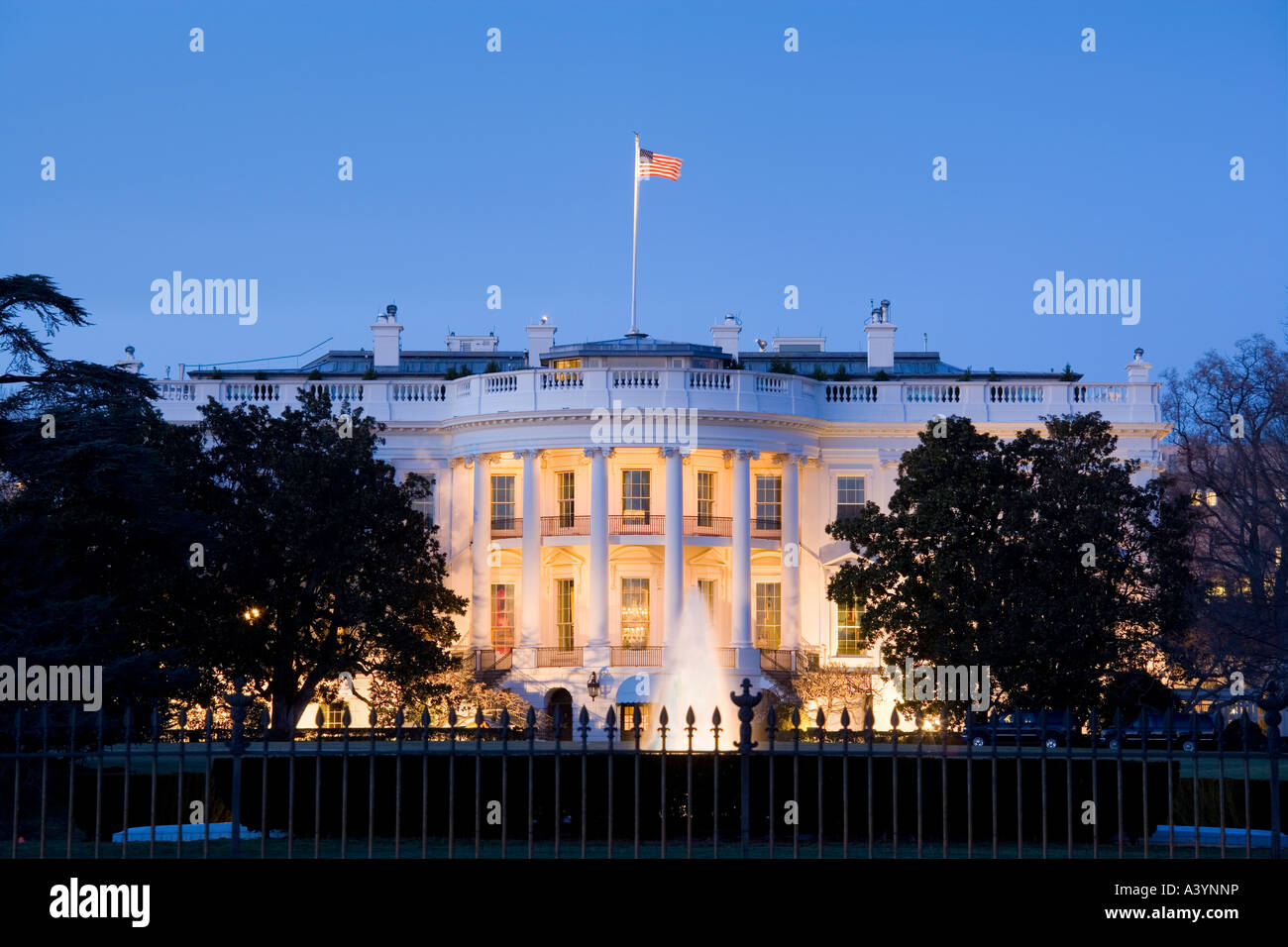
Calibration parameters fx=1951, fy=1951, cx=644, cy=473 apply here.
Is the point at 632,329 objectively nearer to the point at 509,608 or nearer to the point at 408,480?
the point at 509,608

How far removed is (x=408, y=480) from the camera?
50.8 metres

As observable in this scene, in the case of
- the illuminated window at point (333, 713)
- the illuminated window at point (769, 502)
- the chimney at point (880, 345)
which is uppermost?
the chimney at point (880, 345)

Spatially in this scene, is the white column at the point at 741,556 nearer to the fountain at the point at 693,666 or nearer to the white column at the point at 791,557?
the fountain at the point at 693,666

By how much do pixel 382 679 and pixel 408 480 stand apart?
17.5 feet

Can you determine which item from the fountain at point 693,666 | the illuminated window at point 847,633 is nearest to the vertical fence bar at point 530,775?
the fountain at point 693,666

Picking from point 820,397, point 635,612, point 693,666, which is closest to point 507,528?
point 635,612

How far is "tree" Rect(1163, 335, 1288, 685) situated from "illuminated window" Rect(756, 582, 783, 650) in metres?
13.0

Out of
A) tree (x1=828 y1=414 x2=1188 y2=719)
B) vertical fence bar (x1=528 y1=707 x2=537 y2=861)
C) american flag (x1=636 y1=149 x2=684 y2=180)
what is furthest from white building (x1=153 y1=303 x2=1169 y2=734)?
vertical fence bar (x1=528 y1=707 x2=537 y2=861)

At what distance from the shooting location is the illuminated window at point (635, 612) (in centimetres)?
6125

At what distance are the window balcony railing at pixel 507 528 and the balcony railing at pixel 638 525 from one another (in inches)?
120

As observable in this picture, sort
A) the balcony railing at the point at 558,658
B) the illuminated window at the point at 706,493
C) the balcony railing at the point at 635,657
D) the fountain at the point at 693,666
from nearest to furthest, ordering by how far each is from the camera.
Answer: the fountain at the point at 693,666, the balcony railing at the point at 635,657, the balcony railing at the point at 558,658, the illuminated window at the point at 706,493

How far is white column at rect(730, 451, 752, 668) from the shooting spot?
Answer: 5959 cm

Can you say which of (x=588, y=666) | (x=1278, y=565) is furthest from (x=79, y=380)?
(x=1278, y=565)
